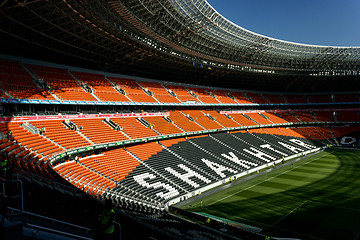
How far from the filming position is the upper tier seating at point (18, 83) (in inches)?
870

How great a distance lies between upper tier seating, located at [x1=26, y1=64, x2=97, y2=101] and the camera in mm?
26688

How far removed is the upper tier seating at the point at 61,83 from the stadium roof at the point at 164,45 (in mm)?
1829

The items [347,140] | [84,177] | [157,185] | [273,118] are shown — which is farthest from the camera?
[273,118]

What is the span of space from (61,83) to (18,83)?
4962mm

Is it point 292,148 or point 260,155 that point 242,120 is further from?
point 260,155

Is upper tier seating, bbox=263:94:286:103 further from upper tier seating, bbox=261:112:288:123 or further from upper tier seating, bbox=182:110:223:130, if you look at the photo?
upper tier seating, bbox=182:110:223:130

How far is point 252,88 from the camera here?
6062cm

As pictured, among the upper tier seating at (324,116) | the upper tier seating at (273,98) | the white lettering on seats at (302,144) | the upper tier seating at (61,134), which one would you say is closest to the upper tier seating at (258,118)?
the white lettering on seats at (302,144)

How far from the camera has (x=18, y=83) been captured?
78.1 feet

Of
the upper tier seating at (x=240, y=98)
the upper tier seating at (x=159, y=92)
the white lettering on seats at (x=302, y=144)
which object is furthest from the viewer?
the upper tier seating at (x=240, y=98)

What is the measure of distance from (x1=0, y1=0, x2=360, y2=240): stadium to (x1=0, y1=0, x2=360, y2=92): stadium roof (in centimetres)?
20

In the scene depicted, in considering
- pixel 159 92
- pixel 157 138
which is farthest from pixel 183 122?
pixel 157 138

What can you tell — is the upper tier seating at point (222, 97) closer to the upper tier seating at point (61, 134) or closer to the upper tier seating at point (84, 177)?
the upper tier seating at point (61, 134)

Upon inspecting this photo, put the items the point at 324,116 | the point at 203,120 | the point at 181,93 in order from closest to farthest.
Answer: the point at 203,120, the point at 181,93, the point at 324,116
